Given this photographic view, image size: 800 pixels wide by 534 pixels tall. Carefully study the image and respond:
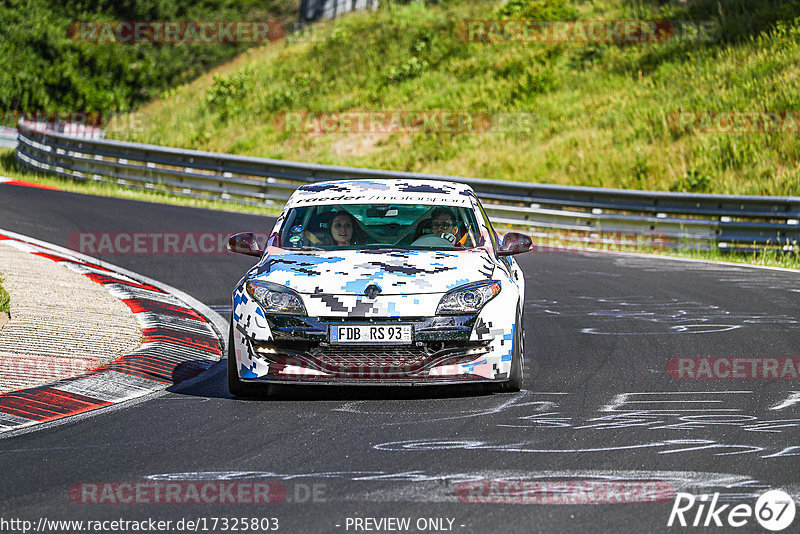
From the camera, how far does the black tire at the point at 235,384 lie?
291 inches

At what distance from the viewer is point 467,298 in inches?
288

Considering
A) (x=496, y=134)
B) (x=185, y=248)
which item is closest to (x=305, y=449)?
(x=185, y=248)

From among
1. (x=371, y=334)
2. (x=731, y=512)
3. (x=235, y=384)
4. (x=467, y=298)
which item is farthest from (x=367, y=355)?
(x=731, y=512)

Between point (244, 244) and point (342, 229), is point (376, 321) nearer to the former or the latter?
point (342, 229)

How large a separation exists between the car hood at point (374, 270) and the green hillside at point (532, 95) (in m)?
15.2

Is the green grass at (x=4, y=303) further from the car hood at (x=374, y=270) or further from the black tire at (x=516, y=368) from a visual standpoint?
the black tire at (x=516, y=368)

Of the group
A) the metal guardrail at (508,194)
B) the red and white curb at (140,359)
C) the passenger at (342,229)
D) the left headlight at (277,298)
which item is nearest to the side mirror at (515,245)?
the passenger at (342,229)

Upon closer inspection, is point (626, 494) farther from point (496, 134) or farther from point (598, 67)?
point (598, 67)

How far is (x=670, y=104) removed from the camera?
1101 inches

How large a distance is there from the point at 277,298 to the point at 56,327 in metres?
3.12

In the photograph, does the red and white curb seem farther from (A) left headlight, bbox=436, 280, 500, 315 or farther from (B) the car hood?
(A) left headlight, bbox=436, 280, 500, 315

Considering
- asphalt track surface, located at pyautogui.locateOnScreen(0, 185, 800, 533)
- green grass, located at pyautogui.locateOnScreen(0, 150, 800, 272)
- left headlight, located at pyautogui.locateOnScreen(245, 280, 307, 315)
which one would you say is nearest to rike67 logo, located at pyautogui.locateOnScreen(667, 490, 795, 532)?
asphalt track surface, located at pyautogui.locateOnScreen(0, 185, 800, 533)

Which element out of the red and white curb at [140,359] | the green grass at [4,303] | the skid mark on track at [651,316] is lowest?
the red and white curb at [140,359]

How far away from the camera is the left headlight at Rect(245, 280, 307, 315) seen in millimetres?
7207
